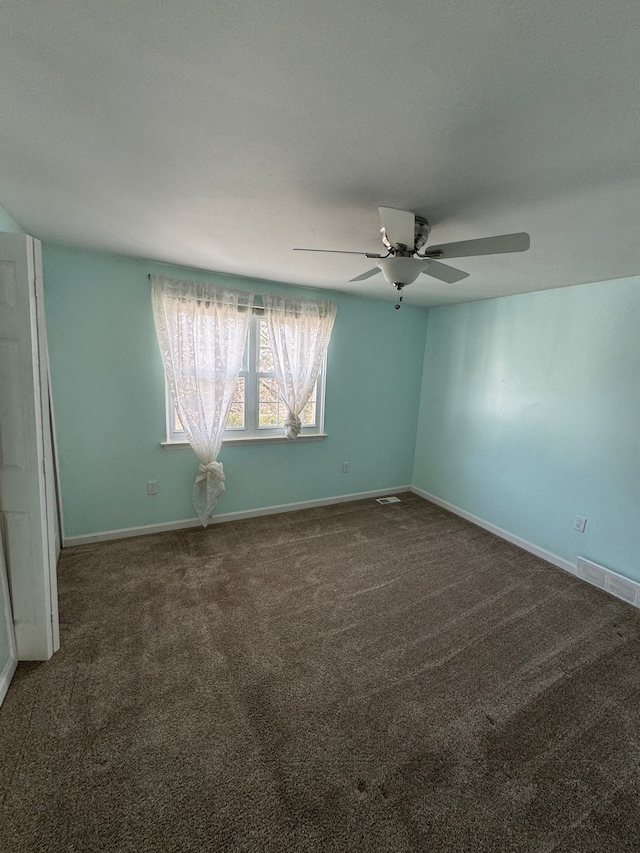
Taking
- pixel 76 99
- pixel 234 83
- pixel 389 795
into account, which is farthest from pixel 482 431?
pixel 76 99

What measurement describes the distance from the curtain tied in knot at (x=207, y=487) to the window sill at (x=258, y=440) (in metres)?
0.24

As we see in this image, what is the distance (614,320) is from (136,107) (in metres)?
3.10

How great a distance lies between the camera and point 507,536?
3.25 m

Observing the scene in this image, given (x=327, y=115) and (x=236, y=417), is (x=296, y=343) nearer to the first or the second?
→ (x=236, y=417)

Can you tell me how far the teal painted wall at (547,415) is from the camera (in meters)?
2.48

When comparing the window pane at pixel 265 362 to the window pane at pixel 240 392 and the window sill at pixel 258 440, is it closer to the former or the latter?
the window pane at pixel 240 392

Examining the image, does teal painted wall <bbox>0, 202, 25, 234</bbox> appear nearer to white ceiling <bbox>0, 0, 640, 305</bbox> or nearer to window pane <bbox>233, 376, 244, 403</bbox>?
white ceiling <bbox>0, 0, 640, 305</bbox>

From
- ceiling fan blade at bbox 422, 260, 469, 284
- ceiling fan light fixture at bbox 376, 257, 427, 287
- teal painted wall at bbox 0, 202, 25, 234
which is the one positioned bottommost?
ceiling fan light fixture at bbox 376, 257, 427, 287

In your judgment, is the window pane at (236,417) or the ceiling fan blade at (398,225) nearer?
the ceiling fan blade at (398,225)

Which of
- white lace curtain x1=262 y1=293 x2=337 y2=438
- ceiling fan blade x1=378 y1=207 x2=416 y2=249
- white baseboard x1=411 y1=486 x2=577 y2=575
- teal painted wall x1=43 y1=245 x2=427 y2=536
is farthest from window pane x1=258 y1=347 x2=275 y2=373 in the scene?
white baseboard x1=411 y1=486 x2=577 y2=575

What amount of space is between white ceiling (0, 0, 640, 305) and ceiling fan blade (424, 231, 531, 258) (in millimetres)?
188

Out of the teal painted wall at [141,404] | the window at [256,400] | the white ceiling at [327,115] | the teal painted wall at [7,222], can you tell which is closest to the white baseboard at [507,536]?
Answer: the teal painted wall at [141,404]

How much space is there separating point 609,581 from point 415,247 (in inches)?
110

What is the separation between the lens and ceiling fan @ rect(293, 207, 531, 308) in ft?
4.33
